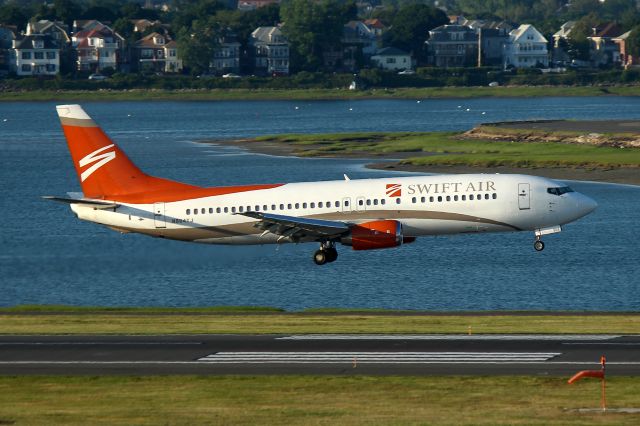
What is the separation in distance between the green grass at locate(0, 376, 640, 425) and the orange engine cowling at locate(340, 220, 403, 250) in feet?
79.9

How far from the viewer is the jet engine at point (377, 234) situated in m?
72.9

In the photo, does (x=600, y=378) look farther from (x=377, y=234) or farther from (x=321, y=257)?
(x=321, y=257)

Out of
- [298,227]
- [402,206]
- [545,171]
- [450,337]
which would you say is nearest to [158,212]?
[298,227]

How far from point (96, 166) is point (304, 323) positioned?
18.2m

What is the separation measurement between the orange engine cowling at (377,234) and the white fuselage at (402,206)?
0.46 meters

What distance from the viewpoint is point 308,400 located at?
150 ft

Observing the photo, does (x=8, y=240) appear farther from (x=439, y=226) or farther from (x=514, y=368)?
(x=514, y=368)

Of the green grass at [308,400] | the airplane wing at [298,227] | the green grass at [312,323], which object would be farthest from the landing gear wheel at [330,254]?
the green grass at [308,400]

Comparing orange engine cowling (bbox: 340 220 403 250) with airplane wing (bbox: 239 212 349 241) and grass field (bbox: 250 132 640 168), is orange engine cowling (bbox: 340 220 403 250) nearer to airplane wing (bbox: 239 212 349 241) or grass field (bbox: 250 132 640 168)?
airplane wing (bbox: 239 212 349 241)

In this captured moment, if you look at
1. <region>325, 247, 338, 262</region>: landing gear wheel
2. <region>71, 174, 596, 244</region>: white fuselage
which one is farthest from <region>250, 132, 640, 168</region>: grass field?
<region>325, 247, 338, 262</region>: landing gear wheel

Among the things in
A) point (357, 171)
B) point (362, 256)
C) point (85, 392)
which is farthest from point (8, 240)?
point (85, 392)

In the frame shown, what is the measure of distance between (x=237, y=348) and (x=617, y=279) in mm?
38325

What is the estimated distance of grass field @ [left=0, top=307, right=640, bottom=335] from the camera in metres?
61.1

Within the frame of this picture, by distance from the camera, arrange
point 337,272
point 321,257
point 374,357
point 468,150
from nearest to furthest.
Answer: point 374,357, point 321,257, point 337,272, point 468,150
